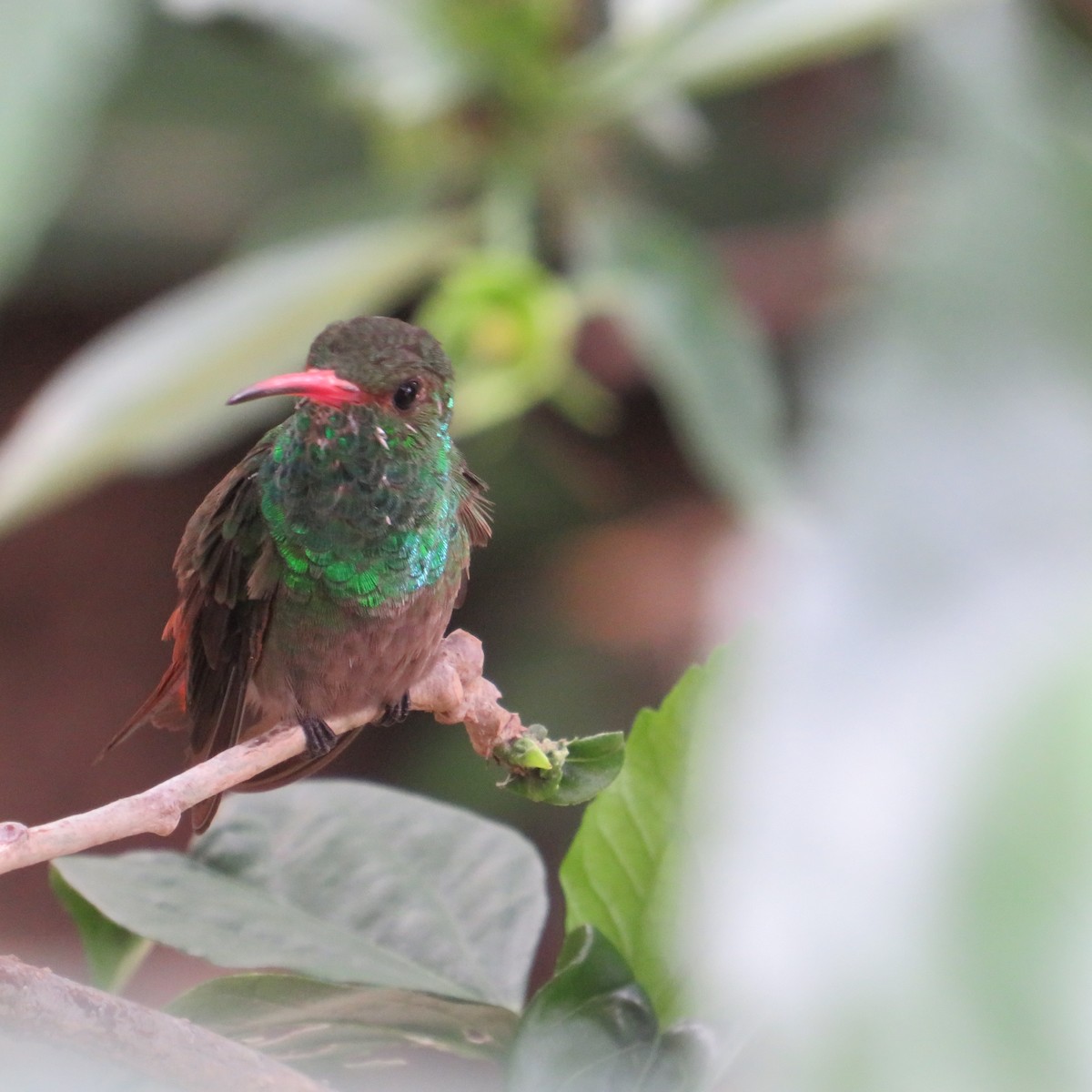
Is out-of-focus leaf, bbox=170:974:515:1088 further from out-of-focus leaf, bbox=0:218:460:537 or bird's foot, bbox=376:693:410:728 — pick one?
out-of-focus leaf, bbox=0:218:460:537

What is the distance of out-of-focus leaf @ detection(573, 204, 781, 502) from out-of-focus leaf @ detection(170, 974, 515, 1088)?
0.90 m

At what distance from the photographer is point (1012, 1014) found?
254 millimetres

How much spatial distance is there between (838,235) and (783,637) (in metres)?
1.80

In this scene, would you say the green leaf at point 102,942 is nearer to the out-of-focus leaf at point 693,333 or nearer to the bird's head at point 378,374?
the bird's head at point 378,374

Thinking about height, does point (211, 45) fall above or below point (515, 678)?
above

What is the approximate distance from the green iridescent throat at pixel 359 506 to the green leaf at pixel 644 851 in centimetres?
10

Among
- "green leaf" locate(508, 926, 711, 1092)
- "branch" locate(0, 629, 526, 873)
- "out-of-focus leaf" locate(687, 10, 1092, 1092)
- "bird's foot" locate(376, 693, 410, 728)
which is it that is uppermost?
"out-of-focus leaf" locate(687, 10, 1092, 1092)

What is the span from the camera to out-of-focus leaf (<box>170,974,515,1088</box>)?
0.50 m

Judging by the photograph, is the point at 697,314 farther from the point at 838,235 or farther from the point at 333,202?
the point at 838,235

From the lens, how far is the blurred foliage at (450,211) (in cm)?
104

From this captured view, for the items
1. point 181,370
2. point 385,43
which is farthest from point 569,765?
point 385,43

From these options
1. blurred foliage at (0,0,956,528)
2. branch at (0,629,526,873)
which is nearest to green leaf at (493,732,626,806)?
branch at (0,629,526,873)

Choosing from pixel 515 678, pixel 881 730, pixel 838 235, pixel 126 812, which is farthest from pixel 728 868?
pixel 838 235

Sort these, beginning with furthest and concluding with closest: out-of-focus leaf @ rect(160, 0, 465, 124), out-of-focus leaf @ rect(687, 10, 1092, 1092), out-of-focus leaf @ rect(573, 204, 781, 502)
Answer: out-of-focus leaf @ rect(160, 0, 465, 124), out-of-focus leaf @ rect(573, 204, 781, 502), out-of-focus leaf @ rect(687, 10, 1092, 1092)
